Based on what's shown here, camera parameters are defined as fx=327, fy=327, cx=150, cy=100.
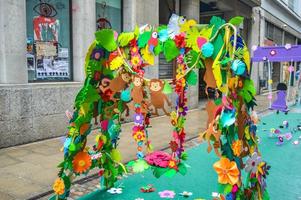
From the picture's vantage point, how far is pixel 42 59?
8.33m

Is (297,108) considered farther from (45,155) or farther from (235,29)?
(235,29)

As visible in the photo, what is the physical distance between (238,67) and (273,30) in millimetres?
25431

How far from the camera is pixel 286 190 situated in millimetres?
5031

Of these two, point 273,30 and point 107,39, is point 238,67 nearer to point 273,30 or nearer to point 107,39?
point 107,39

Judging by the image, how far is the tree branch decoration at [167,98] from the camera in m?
3.23

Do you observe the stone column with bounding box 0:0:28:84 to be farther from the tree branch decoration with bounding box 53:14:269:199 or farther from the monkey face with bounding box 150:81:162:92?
the monkey face with bounding box 150:81:162:92

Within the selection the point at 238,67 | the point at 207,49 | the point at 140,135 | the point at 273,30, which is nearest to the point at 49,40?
the point at 140,135

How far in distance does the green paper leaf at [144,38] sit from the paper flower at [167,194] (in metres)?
2.20

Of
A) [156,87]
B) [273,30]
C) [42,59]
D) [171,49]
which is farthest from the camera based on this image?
[273,30]

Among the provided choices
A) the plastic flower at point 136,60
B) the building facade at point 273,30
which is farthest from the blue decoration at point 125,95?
the building facade at point 273,30

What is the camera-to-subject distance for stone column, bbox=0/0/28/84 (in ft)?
23.2

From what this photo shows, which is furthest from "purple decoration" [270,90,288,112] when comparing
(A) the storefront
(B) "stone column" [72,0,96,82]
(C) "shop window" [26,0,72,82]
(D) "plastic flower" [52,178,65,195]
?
(D) "plastic flower" [52,178,65,195]

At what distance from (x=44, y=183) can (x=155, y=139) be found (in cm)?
366

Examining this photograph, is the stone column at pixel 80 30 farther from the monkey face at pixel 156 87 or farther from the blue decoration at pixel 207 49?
the blue decoration at pixel 207 49
